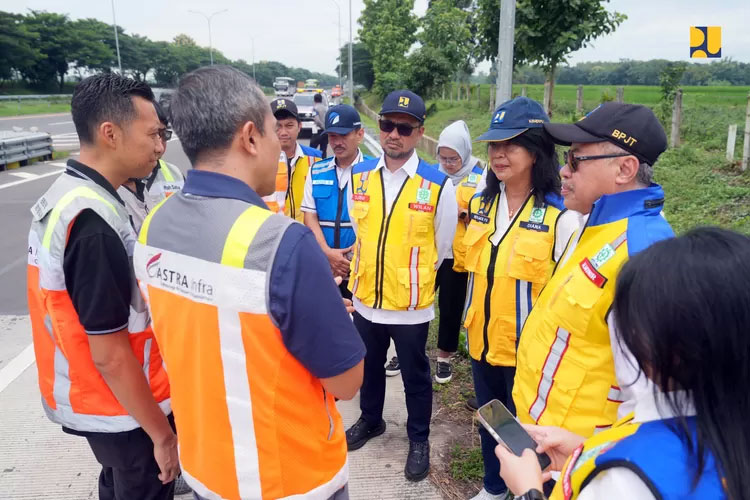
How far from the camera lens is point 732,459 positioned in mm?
888

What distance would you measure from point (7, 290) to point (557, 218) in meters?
5.89

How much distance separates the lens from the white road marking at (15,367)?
3.77 m

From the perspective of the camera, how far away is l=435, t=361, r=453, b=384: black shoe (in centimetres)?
375

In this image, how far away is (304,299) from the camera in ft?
4.01

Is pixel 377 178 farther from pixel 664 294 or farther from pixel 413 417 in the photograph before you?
pixel 664 294

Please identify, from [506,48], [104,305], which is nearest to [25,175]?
[506,48]

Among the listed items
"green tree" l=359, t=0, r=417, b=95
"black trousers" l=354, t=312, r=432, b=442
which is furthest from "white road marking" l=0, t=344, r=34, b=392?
"green tree" l=359, t=0, r=417, b=95

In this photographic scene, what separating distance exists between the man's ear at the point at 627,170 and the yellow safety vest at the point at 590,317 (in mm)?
80

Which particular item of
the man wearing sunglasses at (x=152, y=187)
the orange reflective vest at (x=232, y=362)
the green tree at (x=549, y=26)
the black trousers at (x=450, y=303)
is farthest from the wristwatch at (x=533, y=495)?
the green tree at (x=549, y=26)

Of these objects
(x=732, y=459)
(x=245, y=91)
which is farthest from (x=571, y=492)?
(x=245, y=91)

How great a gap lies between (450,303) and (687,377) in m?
2.92

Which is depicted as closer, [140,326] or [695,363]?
[695,363]

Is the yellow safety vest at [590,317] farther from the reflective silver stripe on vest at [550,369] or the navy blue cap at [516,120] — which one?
the navy blue cap at [516,120]

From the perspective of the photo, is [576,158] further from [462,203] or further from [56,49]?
[56,49]
